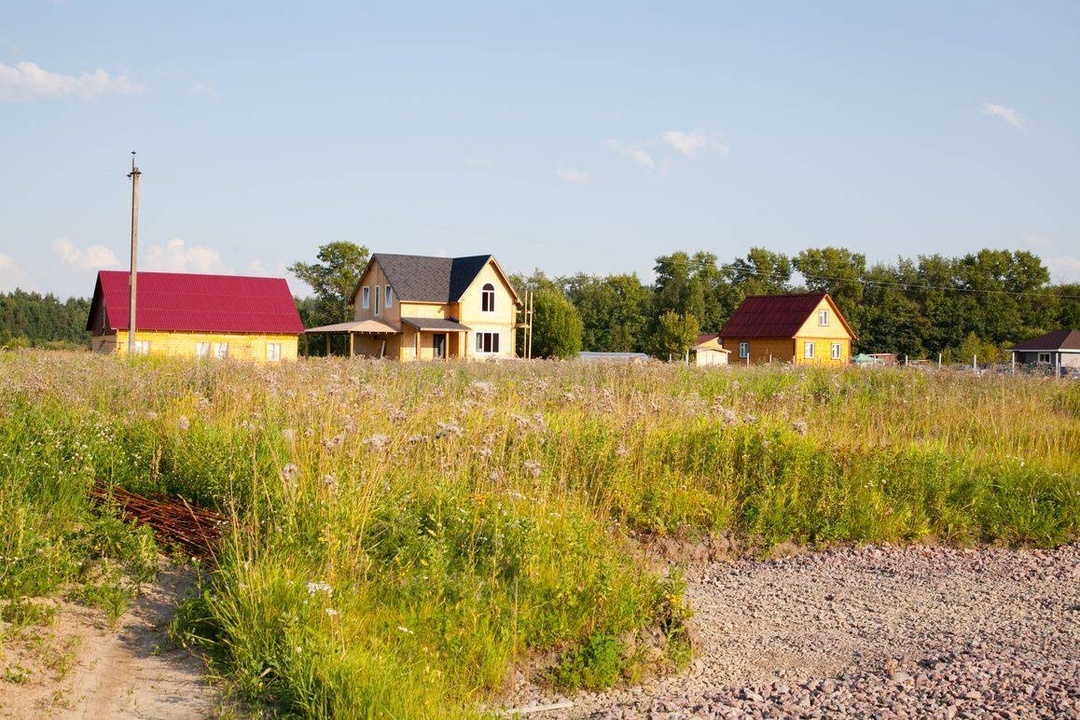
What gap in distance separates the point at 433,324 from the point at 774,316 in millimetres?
21689

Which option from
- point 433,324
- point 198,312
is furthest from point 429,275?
point 198,312

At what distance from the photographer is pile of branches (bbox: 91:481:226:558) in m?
6.18

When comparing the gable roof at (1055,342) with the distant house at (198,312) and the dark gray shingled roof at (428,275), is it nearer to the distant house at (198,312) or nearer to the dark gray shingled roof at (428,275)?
the dark gray shingled roof at (428,275)

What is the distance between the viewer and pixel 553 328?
59.2m

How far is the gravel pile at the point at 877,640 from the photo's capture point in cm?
501

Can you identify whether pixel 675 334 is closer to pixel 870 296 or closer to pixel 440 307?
pixel 440 307

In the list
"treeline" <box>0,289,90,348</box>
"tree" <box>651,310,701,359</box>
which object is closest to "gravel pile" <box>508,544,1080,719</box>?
"tree" <box>651,310,701,359</box>

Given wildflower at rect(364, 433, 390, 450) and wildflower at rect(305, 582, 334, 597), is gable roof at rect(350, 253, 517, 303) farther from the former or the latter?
wildflower at rect(305, 582, 334, 597)

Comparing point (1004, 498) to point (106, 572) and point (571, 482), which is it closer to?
point (571, 482)

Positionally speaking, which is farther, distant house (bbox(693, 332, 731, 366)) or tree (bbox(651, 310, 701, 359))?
distant house (bbox(693, 332, 731, 366))

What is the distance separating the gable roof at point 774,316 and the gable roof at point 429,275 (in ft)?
52.0

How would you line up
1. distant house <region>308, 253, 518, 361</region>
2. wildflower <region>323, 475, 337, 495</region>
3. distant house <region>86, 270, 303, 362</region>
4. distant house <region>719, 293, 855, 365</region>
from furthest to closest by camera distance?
distant house <region>719, 293, 855, 365</region>, distant house <region>308, 253, 518, 361</region>, distant house <region>86, 270, 303, 362</region>, wildflower <region>323, 475, 337, 495</region>

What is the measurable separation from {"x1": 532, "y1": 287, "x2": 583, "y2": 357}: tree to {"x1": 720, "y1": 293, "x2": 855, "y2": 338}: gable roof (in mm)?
9169

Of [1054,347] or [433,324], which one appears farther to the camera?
[1054,347]
